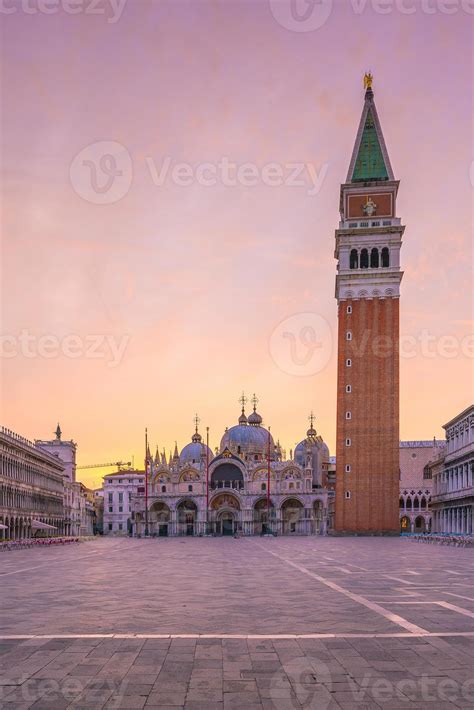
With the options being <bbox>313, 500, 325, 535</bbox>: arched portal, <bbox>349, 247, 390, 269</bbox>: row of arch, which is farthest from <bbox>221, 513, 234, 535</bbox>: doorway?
<bbox>349, 247, 390, 269</bbox>: row of arch

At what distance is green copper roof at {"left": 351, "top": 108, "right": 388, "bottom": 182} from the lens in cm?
9056

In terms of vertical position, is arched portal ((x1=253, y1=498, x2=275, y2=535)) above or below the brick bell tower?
below

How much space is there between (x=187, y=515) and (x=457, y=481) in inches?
1943

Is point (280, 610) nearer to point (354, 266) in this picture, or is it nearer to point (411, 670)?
point (411, 670)

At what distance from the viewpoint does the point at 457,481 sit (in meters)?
76.9

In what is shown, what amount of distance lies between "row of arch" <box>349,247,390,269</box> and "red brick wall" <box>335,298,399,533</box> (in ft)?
15.8

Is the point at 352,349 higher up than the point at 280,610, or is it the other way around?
the point at 352,349

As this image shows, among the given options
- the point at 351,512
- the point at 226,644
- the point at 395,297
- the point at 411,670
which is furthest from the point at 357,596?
the point at 395,297

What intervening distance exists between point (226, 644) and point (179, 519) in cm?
10262

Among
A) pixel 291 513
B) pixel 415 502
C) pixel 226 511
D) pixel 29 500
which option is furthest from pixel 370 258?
pixel 29 500

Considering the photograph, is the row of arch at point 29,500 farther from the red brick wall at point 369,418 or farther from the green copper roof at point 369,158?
the green copper roof at point 369,158

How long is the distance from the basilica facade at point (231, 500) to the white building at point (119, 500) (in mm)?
23192

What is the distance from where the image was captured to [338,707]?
7.66 m

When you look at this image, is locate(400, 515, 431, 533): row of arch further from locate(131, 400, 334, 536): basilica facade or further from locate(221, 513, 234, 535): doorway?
locate(221, 513, 234, 535): doorway
